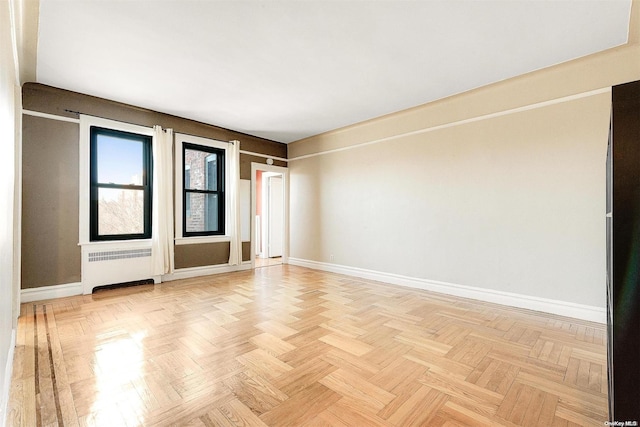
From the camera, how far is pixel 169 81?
3.54 m

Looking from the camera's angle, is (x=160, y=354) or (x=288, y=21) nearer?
(x=160, y=354)

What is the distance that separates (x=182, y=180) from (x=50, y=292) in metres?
2.40

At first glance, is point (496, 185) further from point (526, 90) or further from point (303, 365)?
point (303, 365)

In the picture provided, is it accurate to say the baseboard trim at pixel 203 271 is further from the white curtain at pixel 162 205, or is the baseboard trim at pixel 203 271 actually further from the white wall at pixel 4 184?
the white wall at pixel 4 184

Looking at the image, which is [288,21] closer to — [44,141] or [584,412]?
[584,412]

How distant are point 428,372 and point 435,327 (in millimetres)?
903

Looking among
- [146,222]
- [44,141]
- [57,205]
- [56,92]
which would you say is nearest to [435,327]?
[146,222]

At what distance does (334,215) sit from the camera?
568cm

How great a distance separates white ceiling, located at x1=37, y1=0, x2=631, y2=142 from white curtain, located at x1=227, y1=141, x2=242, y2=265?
61.5 inches

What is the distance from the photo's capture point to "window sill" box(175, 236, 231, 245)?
496cm

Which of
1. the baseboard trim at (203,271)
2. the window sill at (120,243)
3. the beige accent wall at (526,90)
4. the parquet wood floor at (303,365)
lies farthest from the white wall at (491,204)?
the window sill at (120,243)

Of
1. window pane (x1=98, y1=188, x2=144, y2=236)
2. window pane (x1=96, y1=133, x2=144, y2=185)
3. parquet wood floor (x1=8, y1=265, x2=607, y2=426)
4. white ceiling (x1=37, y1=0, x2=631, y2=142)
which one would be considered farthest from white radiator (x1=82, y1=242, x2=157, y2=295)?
white ceiling (x1=37, y1=0, x2=631, y2=142)

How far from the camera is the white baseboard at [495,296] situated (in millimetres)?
2994

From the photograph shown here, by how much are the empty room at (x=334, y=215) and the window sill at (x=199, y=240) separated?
0.04 m
